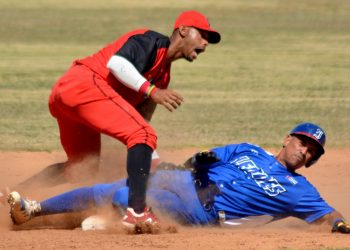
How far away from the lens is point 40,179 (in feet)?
25.4

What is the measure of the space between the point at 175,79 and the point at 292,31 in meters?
10.5

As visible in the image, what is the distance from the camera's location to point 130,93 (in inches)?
282

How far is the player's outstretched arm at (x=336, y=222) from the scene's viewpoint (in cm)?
654

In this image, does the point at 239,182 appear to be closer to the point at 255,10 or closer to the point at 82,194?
the point at 82,194

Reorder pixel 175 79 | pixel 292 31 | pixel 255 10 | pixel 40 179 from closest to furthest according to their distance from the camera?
pixel 40 179
pixel 175 79
pixel 292 31
pixel 255 10

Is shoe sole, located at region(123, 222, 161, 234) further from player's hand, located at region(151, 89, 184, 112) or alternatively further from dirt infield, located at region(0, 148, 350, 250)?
player's hand, located at region(151, 89, 184, 112)

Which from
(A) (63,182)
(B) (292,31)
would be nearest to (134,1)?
(B) (292,31)

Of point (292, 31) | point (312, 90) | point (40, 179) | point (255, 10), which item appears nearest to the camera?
point (40, 179)

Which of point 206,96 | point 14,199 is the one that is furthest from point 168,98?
point 206,96

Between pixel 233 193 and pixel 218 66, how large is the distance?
13.3 m

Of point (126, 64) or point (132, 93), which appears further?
point (132, 93)

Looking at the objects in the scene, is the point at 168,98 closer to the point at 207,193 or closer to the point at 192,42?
the point at 192,42

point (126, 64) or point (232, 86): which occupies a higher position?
point (126, 64)

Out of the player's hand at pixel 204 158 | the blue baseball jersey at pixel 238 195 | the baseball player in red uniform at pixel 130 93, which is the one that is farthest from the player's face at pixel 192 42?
the blue baseball jersey at pixel 238 195
